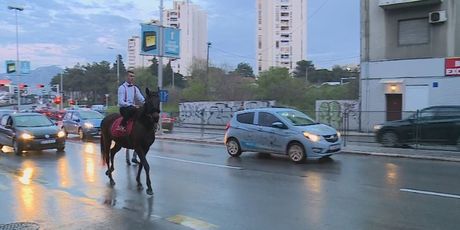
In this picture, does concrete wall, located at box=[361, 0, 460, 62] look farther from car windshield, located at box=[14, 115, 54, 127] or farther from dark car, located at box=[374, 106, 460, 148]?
car windshield, located at box=[14, 115, 54, 127]

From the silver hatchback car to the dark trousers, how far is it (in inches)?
232

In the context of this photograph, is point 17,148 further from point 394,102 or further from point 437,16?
point 437,16

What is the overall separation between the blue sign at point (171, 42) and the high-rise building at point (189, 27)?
7632 cm

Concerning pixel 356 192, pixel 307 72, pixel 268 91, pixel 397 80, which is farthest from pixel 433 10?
pixel 307 72

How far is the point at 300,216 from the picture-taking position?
7594 mm

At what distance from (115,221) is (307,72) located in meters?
95.0

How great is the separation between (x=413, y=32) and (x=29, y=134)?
72.5ft

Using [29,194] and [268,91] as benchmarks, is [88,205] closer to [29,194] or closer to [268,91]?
[29,194]

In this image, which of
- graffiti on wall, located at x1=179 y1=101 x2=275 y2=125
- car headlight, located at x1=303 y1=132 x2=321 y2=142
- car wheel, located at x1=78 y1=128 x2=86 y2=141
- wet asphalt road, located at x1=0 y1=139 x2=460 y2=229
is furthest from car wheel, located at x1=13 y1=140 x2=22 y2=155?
graffiti on wall, located at x1=179 y1=101 x2=275 y2=125

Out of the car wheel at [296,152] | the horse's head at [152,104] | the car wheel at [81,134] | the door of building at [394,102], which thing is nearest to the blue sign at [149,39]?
the car wheel at [81,134]

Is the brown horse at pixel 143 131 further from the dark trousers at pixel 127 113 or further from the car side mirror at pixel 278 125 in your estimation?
the car side mirror at pixel 278 125

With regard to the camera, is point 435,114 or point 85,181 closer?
point 85,181

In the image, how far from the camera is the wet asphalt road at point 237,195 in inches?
290

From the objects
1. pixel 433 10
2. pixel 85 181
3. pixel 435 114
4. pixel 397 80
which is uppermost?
pixel 433 10
